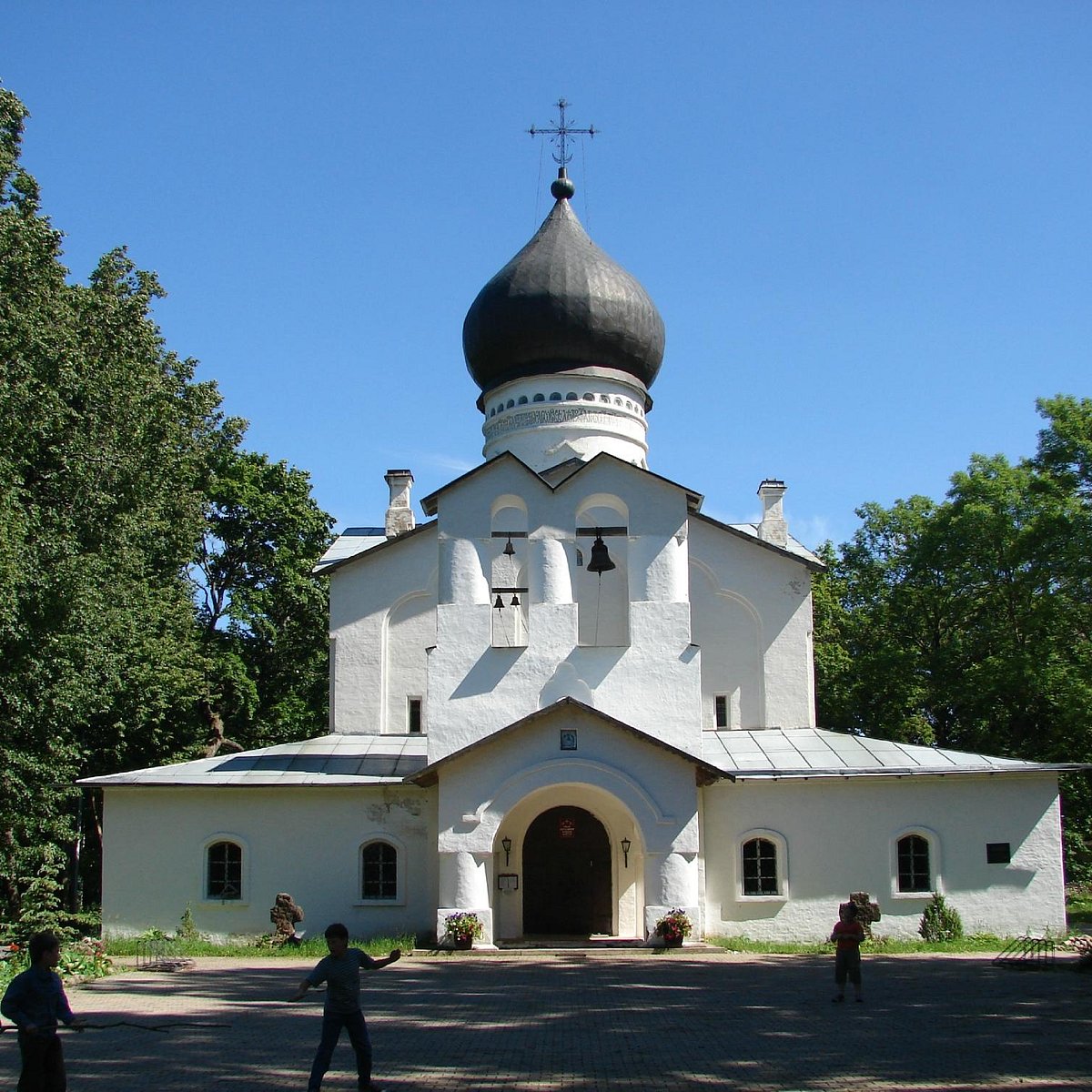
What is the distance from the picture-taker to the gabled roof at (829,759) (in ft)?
62.8

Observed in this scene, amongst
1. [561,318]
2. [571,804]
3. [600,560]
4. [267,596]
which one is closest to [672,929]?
[571,804]

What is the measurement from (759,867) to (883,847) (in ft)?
6.36

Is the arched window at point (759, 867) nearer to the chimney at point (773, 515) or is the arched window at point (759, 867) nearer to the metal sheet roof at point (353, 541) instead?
the chimney at point (773, 515)

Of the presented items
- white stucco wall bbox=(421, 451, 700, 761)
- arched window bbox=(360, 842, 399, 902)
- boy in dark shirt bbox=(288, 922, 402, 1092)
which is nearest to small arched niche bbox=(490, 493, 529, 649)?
white stucco wall bbox=(421, 451, 700, 761)

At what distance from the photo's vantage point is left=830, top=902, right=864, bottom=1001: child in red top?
12656 mm

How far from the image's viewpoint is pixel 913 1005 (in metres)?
12.4

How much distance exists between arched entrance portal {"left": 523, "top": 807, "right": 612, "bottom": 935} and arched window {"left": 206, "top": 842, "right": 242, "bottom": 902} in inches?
179

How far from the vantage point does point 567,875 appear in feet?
64.1

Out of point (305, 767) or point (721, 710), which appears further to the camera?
point (721, 710)

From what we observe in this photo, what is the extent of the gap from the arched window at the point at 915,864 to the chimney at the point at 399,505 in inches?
438

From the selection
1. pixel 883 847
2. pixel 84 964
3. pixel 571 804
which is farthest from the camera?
pixel 571 804

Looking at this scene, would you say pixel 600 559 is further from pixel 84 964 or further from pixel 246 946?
pixel 84 964

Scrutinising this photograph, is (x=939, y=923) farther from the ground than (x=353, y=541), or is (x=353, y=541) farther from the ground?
(x=353, y=541)

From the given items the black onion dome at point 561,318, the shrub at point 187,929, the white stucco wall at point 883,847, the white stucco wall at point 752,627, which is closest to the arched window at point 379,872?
the shrub at point 187,929
